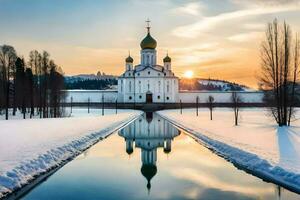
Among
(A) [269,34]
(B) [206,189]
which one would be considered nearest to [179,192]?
(B) [206,189]

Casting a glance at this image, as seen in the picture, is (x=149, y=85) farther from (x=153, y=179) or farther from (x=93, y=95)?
(x=153, y=179)

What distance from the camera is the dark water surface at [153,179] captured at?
1026cm

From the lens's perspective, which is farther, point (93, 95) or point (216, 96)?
point (93, 95)

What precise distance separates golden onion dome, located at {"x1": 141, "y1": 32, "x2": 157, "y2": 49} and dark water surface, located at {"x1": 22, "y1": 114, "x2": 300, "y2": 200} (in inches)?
3486

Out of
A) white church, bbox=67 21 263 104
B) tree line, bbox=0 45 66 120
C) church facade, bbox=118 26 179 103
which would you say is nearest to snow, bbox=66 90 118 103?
white church, bbox=67 21 263 104

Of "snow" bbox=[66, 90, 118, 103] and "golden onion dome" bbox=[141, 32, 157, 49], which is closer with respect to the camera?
"golden onion dome" bbox=[141, 32, 157, 49]

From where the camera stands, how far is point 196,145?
21500 millimetres

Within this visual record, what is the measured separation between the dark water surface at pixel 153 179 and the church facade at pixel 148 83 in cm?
8844

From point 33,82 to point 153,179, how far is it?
53364 mm

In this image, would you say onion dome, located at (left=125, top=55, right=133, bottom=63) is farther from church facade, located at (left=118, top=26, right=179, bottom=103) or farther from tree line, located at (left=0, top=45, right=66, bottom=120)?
tree line, located at (left=0, top=45, right=66, bottom=120)

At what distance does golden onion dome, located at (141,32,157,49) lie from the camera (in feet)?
347

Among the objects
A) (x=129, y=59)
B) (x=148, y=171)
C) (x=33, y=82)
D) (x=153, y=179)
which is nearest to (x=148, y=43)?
(x=129, y=59)

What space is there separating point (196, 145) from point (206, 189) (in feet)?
34.6

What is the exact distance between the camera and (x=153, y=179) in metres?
12.4
